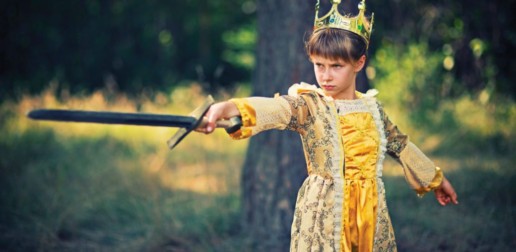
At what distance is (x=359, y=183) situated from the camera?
285 centimetres

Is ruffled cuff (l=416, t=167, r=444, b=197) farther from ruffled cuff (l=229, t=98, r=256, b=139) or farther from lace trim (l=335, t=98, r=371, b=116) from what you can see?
ruffled cuff (l=229, t=98, r=256, b=139)

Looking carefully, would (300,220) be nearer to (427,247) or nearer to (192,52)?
(427,247)

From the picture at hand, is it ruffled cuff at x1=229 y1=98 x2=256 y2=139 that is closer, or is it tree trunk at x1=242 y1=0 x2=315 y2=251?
ruffled cuff at x1=229 y1=98 x2=256 y2=139

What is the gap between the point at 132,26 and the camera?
17.8m

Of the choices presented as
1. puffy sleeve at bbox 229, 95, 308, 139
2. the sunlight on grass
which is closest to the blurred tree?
the sunlight on grass

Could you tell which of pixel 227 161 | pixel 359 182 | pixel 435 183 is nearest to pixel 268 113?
pixel 359 182

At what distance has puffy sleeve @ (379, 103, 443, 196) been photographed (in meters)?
3.11

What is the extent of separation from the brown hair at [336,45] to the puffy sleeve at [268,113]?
0.23 metres

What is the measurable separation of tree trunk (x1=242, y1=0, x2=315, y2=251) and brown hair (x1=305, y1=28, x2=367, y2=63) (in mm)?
1504

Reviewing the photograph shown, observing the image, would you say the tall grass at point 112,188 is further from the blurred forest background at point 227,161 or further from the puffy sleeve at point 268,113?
the puffy sleeve at point 268,113

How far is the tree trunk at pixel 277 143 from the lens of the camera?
14.5ft

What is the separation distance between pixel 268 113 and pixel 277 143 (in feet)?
6.46

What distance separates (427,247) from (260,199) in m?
1.25

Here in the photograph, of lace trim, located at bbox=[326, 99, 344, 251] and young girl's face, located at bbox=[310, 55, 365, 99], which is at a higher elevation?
young girl's face, located at bbox=[310, 55, 365, 99]
